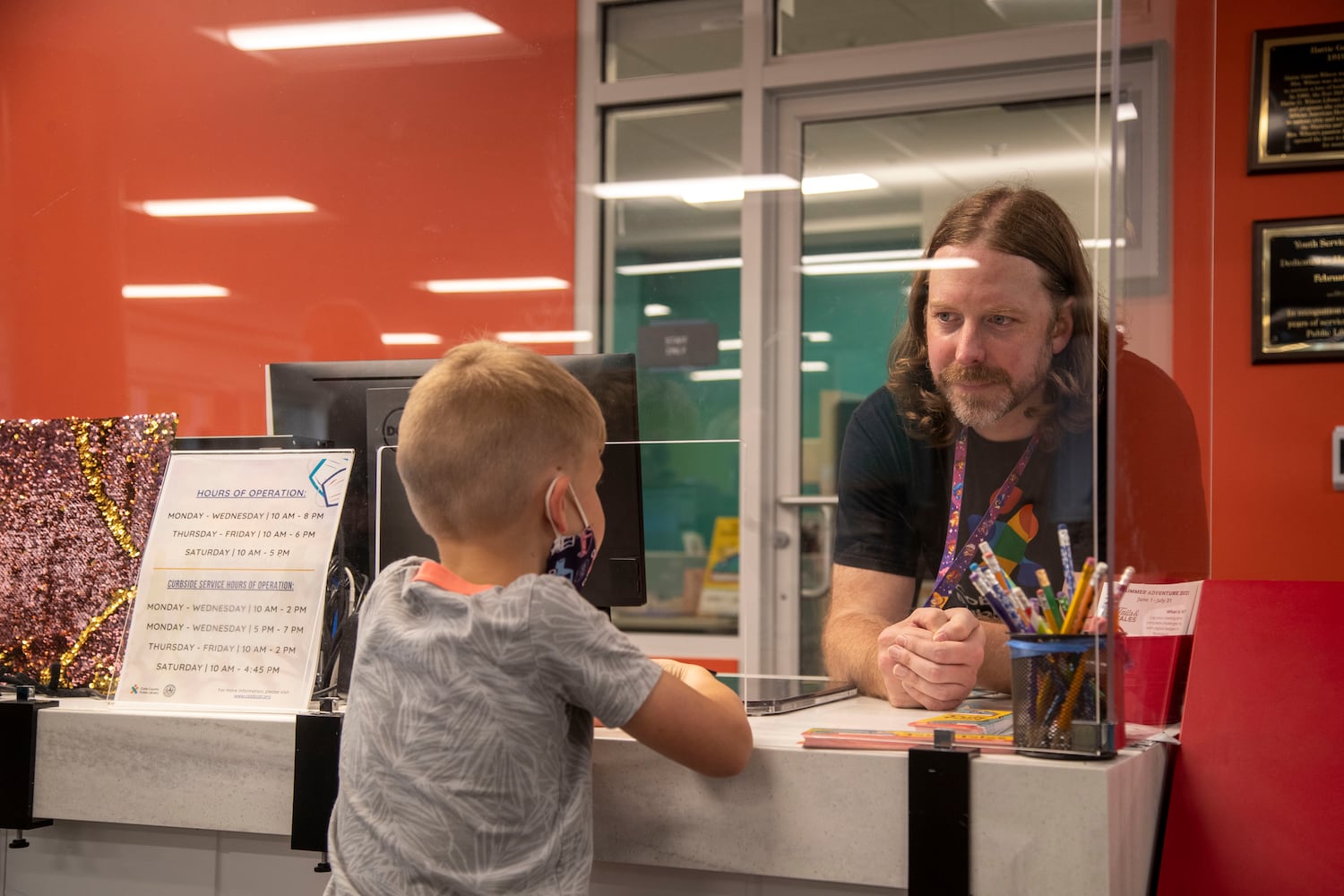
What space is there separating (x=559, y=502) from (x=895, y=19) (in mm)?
2685

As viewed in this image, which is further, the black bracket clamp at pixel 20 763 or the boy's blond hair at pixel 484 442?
the black bracket clamp at pixel 20 763

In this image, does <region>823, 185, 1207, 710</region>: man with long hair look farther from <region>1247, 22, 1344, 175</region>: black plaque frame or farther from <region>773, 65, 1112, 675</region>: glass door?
<region>773, 65, 1112, 675</region>: glass door

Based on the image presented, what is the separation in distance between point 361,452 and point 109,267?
2547mm

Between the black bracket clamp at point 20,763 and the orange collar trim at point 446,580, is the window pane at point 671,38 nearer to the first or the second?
the black bracket clamp at point 20,763

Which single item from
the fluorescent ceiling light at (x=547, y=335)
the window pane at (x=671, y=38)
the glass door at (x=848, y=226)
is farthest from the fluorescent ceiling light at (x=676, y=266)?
the window pane at (x=671, y=38)

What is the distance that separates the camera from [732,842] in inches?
42.1

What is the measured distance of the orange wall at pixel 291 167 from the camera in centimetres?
338

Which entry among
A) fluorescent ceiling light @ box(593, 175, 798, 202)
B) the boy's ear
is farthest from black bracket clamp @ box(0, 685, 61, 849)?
fluorescent ceiling light @ box(593, 175, 798, 202)

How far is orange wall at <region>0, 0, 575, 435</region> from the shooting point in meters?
3.38

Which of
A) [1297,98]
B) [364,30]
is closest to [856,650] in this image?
[1297,98]

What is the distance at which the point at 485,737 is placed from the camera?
95 cm

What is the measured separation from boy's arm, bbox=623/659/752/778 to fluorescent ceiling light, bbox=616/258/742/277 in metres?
2.55

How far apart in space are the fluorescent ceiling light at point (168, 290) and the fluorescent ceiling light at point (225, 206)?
0.20m

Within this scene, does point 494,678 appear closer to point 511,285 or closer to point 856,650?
point 856,650
